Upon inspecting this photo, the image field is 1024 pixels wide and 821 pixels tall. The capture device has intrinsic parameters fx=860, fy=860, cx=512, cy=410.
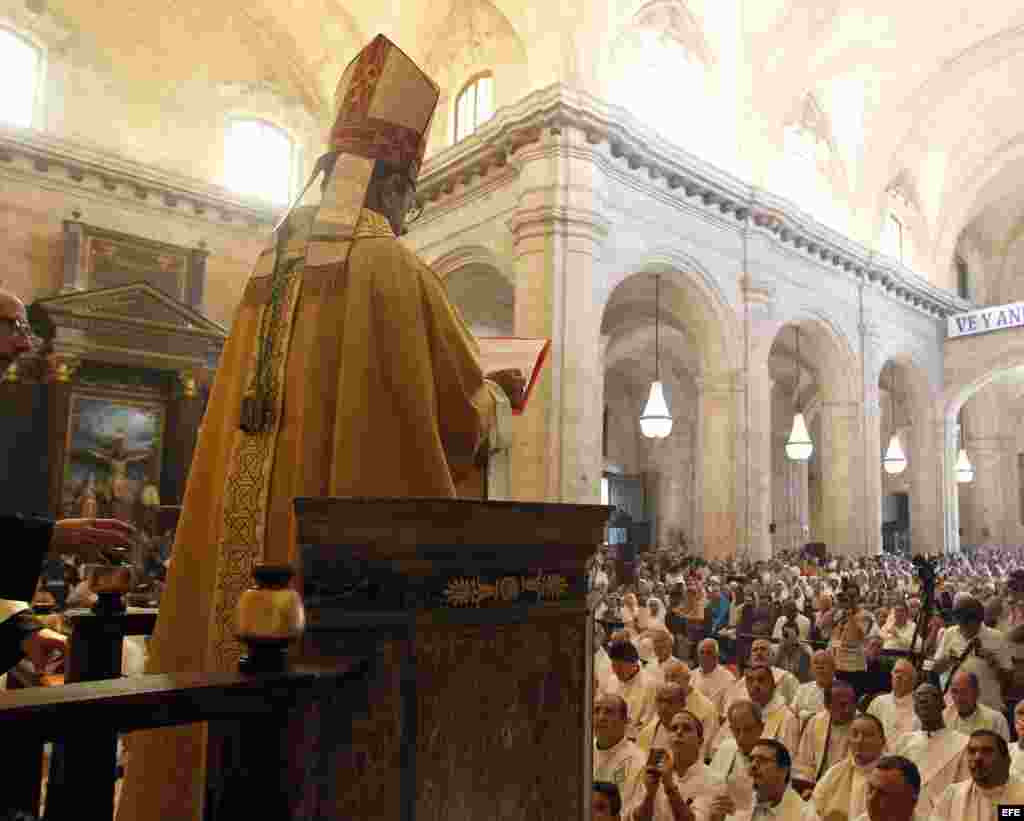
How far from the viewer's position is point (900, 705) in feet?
19.1

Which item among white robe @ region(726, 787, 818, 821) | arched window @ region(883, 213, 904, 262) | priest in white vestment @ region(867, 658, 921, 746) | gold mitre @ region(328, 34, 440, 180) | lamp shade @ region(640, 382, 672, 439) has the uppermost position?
arched window @ region(883, 213, 904, 262)

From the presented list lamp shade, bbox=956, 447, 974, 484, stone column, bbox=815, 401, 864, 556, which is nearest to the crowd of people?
stone column, bbox=815, 401, 864, 556

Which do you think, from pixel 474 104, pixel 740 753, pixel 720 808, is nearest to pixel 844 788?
pixel 740 753

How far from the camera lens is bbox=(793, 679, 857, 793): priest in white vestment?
5.48 metres

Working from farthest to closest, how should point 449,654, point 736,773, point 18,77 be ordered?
1. point 18,77
2. point 736,773
3. point 449,654

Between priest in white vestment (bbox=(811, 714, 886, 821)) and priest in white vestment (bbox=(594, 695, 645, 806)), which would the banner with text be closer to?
priest in white vestment (bbox=(811, 714, 886, 821))

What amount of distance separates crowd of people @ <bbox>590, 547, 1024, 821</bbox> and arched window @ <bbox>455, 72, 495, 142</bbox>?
351 inches

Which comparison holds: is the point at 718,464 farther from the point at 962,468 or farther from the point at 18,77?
the point at 18,77

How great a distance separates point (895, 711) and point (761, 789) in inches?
76.8

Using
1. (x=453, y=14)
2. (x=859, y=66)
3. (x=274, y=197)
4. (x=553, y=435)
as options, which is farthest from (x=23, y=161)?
(x=859, y=66)

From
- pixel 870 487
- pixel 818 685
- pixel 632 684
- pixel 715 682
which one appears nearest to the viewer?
pixel 818 685

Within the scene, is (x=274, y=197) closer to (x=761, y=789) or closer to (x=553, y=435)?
(x=553, y=435)

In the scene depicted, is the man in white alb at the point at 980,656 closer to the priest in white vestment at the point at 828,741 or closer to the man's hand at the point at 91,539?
the priest in white vestment at the point at 828,741

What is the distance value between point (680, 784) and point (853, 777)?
96 cm
